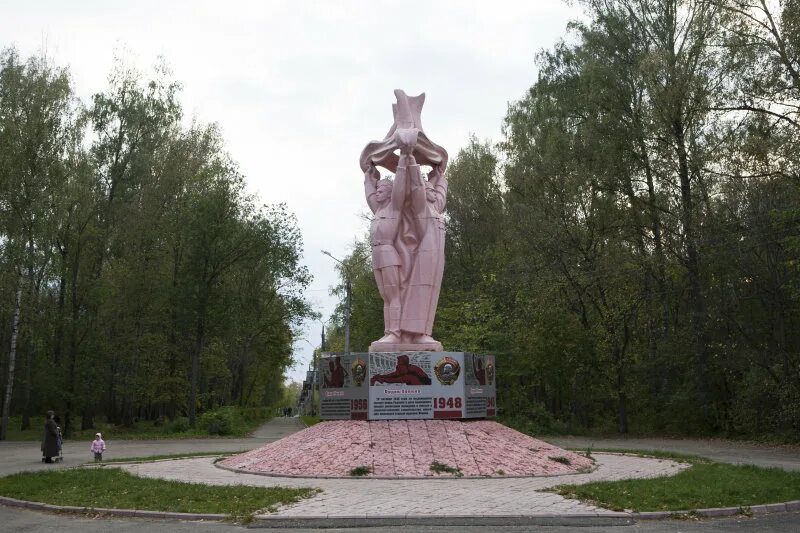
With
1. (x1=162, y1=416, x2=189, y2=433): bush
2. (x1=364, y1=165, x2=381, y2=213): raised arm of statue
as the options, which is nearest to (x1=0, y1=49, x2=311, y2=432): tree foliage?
(x1=162, y1=416, x2=189, y2=433): bush

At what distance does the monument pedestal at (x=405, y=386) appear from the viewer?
15.0 m

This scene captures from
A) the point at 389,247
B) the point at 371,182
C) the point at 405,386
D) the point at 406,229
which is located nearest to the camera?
the point at 405,386

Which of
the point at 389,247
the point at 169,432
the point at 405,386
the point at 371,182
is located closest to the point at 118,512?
the point at 405,386

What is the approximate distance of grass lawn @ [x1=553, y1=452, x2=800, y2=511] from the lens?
32.4ft

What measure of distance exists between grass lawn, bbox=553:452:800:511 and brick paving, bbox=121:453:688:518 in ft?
1.48

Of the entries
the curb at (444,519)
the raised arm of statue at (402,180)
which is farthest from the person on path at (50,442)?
the curb at (444,519)

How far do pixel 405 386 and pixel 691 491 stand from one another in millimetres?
5842

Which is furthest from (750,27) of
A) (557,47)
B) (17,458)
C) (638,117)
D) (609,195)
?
(17,458)

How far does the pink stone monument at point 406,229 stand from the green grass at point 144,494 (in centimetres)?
531

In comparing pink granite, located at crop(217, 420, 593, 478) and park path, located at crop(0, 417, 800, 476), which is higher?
pink granite, located at crop(217, 420, 593, 478)

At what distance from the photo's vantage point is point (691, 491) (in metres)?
10.7

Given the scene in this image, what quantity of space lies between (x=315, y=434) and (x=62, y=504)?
5.50 m

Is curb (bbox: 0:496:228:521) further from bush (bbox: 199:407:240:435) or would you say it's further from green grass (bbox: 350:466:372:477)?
bush (bbox: 199:407:240:435)

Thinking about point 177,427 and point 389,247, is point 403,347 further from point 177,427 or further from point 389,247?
point 177,427
